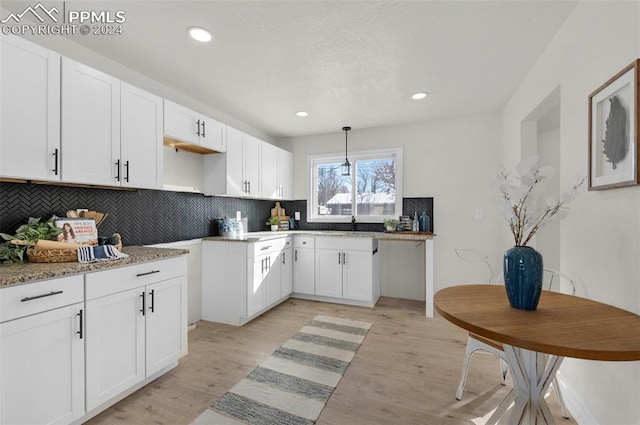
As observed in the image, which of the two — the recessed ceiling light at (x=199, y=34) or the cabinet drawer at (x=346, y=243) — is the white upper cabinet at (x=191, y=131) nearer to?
the recessed ceiling light at (x=199, y=34)

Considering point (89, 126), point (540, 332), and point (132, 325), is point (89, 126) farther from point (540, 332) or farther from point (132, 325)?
point (540, 332)

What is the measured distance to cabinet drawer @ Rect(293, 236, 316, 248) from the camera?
12.7 feet

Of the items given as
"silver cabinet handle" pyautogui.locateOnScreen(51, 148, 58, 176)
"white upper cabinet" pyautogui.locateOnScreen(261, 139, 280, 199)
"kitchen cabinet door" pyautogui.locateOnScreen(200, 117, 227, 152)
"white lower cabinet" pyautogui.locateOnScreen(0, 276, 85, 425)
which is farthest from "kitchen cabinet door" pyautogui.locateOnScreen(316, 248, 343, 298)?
"silver cabinet handle" pyautogui.locateOnScreen(51, 148, 58, 176)

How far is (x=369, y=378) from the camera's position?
6.78ft

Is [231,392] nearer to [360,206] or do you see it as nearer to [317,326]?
[317,326]

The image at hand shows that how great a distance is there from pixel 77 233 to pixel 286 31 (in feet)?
6.59

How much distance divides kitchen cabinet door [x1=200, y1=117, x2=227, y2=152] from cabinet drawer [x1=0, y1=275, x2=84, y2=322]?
174 cm

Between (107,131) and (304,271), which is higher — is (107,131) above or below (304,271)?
above

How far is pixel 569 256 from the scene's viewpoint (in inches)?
70.9

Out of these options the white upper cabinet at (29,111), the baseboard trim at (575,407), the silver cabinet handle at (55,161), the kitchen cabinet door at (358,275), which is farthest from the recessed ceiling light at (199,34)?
the baseboard trim at (575,407)

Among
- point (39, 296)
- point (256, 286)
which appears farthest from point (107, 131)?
point (256, 286)

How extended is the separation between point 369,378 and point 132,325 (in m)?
1.74

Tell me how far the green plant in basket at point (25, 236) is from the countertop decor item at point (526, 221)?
2.66 meters

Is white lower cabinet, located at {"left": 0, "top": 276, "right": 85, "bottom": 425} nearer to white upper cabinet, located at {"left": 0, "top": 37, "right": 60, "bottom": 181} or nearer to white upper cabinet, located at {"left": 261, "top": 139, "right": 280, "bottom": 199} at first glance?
white upper cabinet, located at {"left": 0, "top": 37, "right": 60, "bottom": 181}
